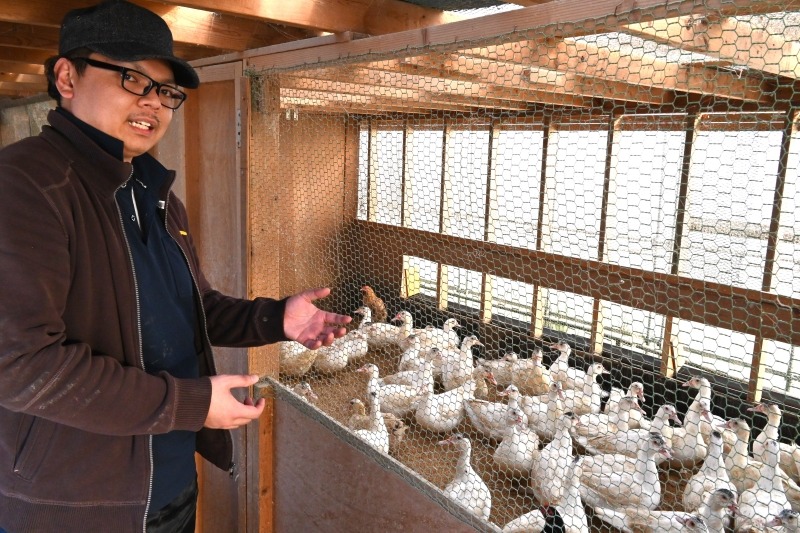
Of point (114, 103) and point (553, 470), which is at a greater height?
point (114, 103)

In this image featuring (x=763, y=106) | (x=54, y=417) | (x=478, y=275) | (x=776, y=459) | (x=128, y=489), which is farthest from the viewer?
(x=478, y=275)

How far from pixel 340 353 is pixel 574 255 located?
158 cm

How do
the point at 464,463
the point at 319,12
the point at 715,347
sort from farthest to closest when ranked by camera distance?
the point at 715,347 → the point at 464,463 → the point at 319,12

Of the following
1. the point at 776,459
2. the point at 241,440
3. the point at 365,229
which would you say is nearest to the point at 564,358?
the point at 776,459

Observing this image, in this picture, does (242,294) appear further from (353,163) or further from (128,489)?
(353,163)

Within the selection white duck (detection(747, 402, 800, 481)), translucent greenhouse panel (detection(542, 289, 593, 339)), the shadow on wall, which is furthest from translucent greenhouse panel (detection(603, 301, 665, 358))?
the shadow on wall

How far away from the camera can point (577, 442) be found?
113 inches

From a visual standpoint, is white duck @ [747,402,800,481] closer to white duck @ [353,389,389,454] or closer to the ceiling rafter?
white duck @ [353,389,389,454]

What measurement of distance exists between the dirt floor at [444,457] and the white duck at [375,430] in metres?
0.08

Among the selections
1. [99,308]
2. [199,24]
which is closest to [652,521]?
[99,308]

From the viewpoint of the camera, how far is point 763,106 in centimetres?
192

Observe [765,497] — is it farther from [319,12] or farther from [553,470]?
[319,12]

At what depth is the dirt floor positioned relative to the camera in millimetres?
2320

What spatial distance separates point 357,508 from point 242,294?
2.35ft
